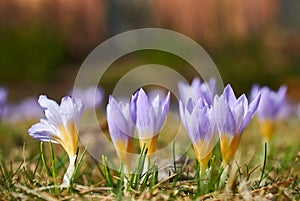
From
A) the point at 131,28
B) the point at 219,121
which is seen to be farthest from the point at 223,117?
the point at 131,28

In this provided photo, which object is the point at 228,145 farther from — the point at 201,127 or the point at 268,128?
the point at 268,128

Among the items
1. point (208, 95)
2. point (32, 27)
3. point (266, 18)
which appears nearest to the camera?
point (208, 95)

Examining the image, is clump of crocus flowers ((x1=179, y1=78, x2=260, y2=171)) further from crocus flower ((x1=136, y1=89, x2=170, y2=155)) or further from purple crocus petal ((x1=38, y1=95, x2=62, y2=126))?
purple crocus petal ((x1=38, y1=95, x2=62, y2=126))

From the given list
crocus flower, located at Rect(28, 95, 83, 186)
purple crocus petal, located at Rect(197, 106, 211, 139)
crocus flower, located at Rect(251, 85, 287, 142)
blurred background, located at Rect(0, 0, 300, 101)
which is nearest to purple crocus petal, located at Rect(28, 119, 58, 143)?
crocus flower, located at Rect(28, 95, 83, 186)

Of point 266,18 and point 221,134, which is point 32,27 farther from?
point 221,134

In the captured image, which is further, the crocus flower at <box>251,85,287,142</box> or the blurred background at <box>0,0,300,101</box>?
the blurred background at <box>0,0,300,101</box>

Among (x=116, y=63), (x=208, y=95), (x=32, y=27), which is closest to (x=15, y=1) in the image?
(x=32, y=27)
